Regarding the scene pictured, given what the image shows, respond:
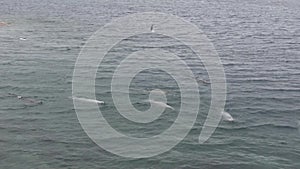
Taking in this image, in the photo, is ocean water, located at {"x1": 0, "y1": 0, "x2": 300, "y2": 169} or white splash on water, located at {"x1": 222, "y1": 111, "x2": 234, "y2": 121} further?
white splash on water, located at {"x1": 222, "y1": 111, "x2": 234, "y2": 121}

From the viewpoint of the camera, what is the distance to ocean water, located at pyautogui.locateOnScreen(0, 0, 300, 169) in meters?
22.8

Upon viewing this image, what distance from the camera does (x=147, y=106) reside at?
98.2 feet

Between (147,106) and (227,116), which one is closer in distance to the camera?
(227,116)

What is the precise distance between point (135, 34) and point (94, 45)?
10212mm

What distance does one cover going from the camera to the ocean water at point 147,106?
22.8m

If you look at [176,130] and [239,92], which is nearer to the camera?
[176,130]

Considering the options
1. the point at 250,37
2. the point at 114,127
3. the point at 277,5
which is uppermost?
the point at 277,5

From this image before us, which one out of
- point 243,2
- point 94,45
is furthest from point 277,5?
point 94,45

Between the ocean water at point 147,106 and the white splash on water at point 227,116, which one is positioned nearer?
the ocean water at point 147,106

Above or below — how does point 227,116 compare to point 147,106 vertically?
above

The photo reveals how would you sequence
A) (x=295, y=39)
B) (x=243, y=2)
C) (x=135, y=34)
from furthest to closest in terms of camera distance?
1. (x=243, y=2)
2. (x=135, y=34)
3. (x=295, y=39)

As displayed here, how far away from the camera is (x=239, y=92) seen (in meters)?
33.4

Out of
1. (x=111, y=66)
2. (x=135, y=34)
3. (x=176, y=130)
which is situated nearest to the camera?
(x=176, y=130)

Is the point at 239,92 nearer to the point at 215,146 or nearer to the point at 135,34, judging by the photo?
the point at 215,146
